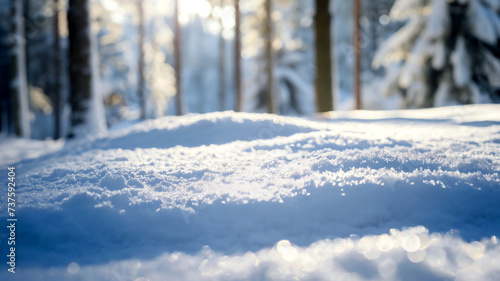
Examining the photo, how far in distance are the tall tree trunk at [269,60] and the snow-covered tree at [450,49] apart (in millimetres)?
4669

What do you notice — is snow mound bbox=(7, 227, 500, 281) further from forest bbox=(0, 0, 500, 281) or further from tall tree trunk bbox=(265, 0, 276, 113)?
tall tree trunk bbox=(265, 0, 276, 113)

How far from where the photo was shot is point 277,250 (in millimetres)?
2059

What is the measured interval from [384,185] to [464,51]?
966cm

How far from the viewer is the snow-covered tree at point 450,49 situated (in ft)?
31.8

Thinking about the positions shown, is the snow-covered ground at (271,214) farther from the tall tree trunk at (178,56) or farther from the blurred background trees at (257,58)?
the tall tree trunk at (178,56)

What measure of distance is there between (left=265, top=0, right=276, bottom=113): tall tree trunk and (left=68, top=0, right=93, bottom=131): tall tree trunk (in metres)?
8.32

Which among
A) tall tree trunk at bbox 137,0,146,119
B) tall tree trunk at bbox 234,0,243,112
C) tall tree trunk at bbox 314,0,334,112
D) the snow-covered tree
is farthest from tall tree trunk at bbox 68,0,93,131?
tall tree trunk at bbox 137,0,146,119

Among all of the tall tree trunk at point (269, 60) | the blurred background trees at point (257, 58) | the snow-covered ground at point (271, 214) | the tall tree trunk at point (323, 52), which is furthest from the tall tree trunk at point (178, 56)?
the snow-covered ground at point (271, 214)

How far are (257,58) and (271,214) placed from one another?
53.2ft

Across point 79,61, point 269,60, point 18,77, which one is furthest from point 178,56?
point 79,61

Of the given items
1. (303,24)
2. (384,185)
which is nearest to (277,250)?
(384,185)

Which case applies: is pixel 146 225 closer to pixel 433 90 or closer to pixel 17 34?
pixel 433 90

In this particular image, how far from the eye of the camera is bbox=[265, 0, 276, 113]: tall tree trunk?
14.3 metres

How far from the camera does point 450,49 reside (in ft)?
33.7
